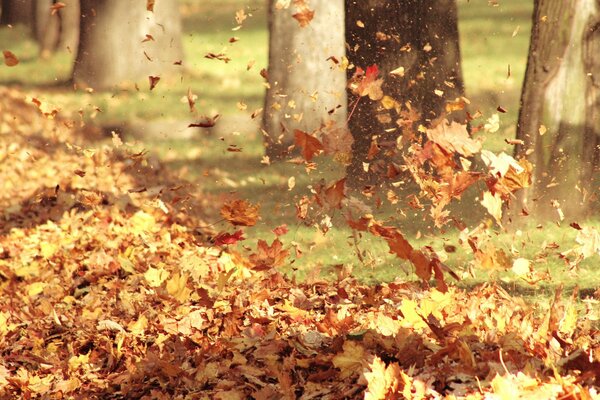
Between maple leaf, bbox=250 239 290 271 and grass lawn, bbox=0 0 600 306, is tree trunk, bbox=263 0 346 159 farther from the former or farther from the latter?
maple leaf, bbox=250 239 290 271

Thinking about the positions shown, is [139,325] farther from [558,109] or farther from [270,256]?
[558,109]

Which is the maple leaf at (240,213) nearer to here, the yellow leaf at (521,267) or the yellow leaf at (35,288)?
the yellow leaf at (35,288)

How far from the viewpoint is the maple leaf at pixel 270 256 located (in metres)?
5.84

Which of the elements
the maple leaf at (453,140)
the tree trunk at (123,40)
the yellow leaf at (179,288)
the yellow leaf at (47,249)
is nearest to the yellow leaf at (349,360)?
the yellow leaf at (179,288)

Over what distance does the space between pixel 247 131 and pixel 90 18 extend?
3.94m

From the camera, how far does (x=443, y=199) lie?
5.73m

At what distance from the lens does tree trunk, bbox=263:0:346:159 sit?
9719mm

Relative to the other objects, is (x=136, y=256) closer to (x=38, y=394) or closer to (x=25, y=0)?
(x=38, y=394)

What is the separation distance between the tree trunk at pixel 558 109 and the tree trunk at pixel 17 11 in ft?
49.1

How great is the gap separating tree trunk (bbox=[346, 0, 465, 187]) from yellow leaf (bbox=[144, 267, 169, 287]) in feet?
7.55

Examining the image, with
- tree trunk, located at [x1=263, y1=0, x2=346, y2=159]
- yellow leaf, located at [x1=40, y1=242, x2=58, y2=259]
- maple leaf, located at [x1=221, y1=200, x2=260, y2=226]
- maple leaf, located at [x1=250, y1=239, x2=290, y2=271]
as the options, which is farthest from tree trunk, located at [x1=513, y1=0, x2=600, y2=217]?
yellow leaf, located at [x1=40, y1=242, x2=58, y2=259]

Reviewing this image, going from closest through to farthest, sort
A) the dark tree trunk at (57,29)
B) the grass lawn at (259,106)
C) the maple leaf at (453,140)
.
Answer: the maple leaf at (453,140) < the grass lawn at (259,106) < the dark tree trunk at (57,29)

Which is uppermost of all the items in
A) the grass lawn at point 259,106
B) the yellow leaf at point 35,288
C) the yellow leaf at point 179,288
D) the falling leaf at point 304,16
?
the falling leaf at point 304,16

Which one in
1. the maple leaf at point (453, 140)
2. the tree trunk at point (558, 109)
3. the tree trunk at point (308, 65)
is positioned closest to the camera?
the maple leaf at point (453, 140)
